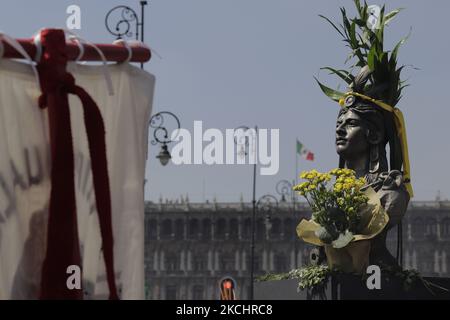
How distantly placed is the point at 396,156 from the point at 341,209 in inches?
75.6

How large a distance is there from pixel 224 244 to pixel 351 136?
89.7 m

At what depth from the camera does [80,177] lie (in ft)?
8.93

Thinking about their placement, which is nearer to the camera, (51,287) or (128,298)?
(51,287)

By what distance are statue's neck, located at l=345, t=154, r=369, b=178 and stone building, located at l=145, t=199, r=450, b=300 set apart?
3411 inches

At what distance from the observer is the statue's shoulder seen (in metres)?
9.72

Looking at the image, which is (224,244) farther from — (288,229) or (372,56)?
(372,56)

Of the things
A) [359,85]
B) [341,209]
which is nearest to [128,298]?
[341,209]

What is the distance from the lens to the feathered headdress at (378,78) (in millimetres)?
10273

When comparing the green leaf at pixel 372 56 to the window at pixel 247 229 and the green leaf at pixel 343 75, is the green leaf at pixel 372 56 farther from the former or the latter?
the window at pixel 247 229

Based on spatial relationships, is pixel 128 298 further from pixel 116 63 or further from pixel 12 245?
pixel 116 63

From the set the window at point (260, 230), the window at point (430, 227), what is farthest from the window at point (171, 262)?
the window at point (430, 227)
